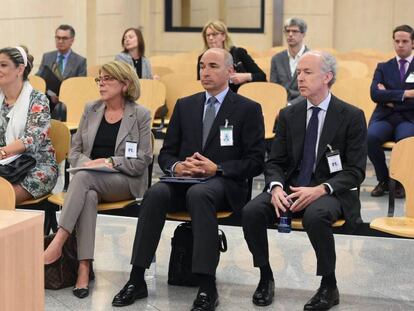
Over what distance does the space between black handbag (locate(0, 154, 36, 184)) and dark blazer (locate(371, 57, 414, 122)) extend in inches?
128

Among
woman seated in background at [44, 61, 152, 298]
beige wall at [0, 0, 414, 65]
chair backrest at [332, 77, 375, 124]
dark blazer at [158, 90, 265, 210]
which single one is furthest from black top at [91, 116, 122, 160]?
beige wall at [0, 0, 414, 65]

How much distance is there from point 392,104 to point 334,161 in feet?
9.32

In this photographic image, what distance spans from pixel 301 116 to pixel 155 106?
137 inches

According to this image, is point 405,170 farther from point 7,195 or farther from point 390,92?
point 390,92

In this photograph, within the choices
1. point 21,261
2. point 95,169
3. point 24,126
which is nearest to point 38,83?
point 24,126

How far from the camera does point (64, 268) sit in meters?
5.59

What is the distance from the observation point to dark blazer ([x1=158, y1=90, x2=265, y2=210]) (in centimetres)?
560

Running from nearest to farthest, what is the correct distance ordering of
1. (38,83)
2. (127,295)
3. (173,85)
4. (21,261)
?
(21,261) < (127,295) < (38,83) < (173,85)

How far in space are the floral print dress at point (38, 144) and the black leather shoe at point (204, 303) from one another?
1.39 metres

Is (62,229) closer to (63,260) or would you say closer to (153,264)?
(63,260)

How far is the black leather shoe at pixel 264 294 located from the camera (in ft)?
17.4

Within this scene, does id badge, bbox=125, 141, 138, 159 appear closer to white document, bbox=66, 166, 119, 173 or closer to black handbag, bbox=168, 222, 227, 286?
white document, bbox=66, 166, 119, 173

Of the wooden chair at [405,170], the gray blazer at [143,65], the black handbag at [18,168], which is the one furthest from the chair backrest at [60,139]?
the gray blazer at [143,65]

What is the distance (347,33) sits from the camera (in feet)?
51.5
